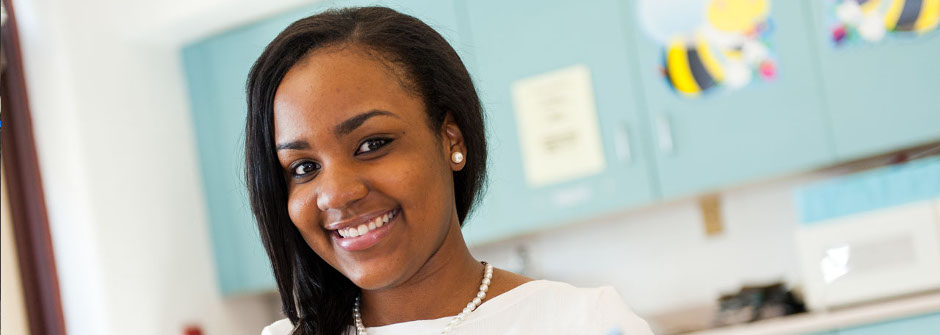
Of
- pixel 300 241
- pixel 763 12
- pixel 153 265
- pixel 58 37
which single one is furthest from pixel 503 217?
pixel 300 241

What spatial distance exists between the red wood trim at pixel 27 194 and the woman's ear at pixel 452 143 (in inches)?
86.9

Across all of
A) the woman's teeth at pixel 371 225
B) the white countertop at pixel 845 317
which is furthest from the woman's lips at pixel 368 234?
the white countertop at pixel 845 317

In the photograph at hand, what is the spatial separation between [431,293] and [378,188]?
0.50ft

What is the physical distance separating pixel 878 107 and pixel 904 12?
0.23 m

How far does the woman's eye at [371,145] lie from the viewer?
2.88 feet

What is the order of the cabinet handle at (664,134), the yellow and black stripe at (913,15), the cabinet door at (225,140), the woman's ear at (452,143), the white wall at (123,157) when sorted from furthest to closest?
the cabinet door at (225,140) < the white wall at (123,157) < the cabinet handle at (664,134) < the yellow and black stripe at (913,15) < the woman's ear at (452,143)

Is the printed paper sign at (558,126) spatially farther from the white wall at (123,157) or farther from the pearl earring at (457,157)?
the pearl earring at (457,157)

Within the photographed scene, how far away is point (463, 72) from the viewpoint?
0.99 metres

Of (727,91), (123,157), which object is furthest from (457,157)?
(123,157)

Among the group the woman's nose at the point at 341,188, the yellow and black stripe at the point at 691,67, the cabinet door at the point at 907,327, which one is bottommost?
the cabinet door at the point at 907,327

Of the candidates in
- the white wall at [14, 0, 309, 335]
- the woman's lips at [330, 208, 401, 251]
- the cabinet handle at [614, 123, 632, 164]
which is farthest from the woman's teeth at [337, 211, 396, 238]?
the white wall at [14, 0, 309, 335]

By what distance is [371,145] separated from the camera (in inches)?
34.7

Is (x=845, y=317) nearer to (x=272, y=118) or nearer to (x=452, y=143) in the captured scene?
(x=452, y=143)

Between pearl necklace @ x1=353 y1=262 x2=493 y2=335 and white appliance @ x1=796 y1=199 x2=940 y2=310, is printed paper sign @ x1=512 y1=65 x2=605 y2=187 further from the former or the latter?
pearl necklace @ x1=353 y1=262 x2=493 y2=335
